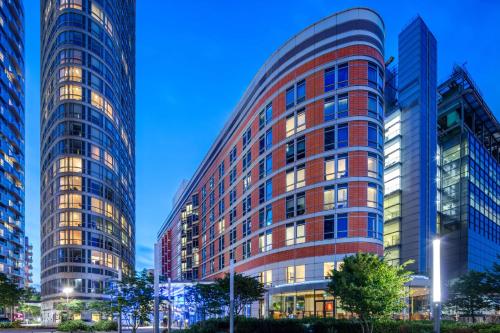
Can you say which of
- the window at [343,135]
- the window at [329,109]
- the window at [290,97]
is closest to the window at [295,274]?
the window at [343,135]

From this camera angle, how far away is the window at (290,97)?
53.5 m

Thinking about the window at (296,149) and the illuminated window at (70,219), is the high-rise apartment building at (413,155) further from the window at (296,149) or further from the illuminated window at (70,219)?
the illuminated window at (70,219)

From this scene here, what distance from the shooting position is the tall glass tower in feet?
282

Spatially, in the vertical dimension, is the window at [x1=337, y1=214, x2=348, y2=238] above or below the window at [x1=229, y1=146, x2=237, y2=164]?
below

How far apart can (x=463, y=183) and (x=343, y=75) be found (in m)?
44.0

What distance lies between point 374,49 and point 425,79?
30.0 meters

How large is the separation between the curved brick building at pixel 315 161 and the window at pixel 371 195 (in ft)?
0.36

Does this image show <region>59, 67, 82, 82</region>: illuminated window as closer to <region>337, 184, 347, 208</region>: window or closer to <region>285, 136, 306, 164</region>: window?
<region>285, 136, 306, 164</region>: window

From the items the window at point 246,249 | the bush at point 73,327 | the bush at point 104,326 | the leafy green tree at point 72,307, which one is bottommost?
the leafy green tree at point 72,307

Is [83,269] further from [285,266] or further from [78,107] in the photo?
[285,266]

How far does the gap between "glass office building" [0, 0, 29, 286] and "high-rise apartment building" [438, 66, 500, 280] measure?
88371 mm

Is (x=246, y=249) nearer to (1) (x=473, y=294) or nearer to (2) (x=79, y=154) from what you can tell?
(1) (x=473, y=294)

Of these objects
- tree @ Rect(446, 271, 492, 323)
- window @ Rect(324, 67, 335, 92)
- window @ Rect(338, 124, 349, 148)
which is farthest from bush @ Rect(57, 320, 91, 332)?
tree @ Rect(446, 271, 492, 323)

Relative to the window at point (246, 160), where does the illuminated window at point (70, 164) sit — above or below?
above
